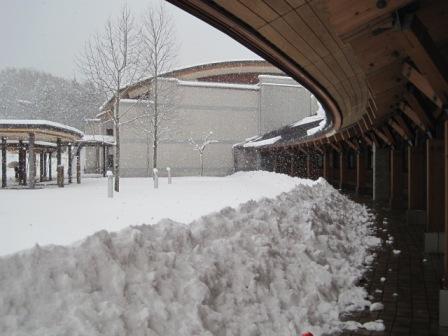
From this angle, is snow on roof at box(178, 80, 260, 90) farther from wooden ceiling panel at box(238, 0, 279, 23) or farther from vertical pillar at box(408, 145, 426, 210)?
wooden ceiling panel at box(238, 0, 279, 23)

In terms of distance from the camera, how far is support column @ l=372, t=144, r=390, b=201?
14241mm

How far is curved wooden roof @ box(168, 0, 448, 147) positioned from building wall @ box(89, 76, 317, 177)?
85.8 feet

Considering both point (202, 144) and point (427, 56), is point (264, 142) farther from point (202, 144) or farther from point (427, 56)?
point (427, 56)

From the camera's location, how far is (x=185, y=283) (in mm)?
3549

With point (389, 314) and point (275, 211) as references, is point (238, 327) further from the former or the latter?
point (275, 211)

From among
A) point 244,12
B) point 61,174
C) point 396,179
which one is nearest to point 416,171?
point 396,179

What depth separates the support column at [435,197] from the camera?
20.9ft

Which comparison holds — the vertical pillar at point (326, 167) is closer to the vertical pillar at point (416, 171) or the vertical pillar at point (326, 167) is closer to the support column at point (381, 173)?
the support column at point (381, 173)

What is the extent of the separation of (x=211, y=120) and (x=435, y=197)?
29025mm

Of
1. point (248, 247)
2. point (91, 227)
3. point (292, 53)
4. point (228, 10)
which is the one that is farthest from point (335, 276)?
point (91, 227)

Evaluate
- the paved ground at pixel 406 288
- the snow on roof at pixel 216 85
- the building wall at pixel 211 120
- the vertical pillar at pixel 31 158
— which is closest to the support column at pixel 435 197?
the paved ground at pixel 406 288

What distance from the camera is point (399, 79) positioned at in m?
4.83

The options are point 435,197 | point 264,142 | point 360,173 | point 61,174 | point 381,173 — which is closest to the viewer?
point 435,197

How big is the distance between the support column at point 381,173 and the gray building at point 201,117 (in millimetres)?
18301
